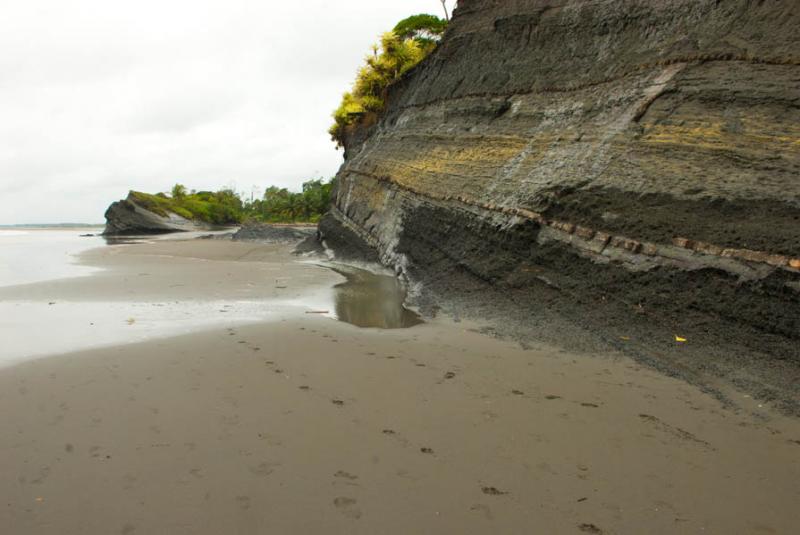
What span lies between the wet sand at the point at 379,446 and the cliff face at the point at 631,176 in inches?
44.4

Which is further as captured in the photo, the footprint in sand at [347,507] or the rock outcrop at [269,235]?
the rock outcrop at [269,235]

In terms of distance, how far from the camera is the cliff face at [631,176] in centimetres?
499

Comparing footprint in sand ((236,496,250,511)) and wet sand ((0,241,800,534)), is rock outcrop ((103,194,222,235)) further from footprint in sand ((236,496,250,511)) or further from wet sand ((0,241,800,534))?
footprint in sand ((236,496,250,511))

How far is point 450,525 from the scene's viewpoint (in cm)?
250

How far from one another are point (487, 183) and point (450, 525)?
7279mm

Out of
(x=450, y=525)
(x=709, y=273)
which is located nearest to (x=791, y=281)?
(x=709, y=273)

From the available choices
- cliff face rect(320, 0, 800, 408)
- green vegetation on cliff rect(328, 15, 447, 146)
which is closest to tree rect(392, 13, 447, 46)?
green vegetation on cliff rect(328, 15, 447, 146)

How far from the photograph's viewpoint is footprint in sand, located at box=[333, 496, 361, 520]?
8.49 ft

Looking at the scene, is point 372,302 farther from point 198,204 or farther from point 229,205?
point 229,205

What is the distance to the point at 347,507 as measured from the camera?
8.70 feet

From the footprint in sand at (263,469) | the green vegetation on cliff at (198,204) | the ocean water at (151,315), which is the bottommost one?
the ocean water at (151,315)

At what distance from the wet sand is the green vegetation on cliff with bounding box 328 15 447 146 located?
41.6 ft

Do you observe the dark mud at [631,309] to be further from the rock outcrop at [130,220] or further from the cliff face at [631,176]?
the rock outcrop at [130,220]

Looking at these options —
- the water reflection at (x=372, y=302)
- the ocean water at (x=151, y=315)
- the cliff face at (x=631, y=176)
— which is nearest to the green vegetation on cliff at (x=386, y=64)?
the cliff face at (x=631, y=176)
